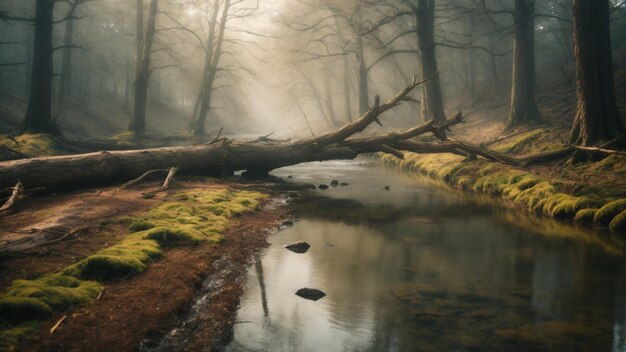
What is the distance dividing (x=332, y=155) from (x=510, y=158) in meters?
5.71

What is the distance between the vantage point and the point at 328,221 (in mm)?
9742

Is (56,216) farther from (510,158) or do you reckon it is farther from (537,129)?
(537,129)

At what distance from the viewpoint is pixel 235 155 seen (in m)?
14.4

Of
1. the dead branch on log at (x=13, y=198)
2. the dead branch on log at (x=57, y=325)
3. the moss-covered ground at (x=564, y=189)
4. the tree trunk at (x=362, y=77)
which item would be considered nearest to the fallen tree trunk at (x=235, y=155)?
the moss-covered ground at (x=564, y=189)

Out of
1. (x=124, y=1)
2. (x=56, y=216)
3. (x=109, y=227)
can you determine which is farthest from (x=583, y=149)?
(x=124, y=1)

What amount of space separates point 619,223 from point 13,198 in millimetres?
10742

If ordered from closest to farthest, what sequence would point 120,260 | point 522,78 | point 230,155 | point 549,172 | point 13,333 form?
1. point 13,333
2. point 120,260
3. point 549,172
4. point 230,155
5. point 522,78

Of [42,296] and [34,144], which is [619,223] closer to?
[42,296]

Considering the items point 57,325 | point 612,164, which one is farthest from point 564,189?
point 57,325

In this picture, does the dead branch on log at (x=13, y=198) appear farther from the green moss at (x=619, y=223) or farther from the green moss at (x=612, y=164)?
the green moss at (x=612, y=164)

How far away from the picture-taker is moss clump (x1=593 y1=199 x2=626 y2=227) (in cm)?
821

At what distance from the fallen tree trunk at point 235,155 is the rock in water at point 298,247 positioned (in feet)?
18.7

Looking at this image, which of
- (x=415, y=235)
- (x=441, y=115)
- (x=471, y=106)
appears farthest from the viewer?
(x=471, y=106)

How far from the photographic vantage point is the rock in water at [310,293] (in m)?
5.53
